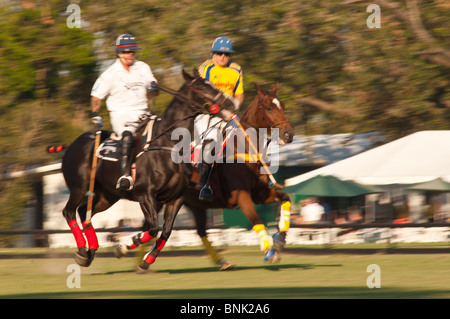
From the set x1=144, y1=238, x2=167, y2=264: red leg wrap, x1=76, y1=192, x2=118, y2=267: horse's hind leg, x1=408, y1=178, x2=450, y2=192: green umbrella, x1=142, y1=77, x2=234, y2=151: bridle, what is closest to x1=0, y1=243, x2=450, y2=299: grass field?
x1=144, y1=238, x2=167, y2=264: red leg wrap

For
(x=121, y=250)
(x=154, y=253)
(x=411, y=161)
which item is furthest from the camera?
(x=411, y=161)

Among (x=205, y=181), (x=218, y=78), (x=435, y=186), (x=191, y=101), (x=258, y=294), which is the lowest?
(x=258, y=294)

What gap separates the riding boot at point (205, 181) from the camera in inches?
480

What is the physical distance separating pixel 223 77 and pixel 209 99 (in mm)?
1134

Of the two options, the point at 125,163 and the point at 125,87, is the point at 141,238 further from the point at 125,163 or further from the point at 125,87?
the point at 125,87

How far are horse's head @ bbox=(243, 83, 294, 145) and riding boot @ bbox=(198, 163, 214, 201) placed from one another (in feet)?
3.08

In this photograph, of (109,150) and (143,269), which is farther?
(109,150)

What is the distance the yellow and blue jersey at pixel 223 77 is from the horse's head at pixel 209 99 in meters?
0.82

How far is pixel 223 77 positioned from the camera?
12.4 m

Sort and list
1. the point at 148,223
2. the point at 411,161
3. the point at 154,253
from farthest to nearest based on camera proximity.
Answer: the point at 411,161, the point at 154,253, the point at 148,223

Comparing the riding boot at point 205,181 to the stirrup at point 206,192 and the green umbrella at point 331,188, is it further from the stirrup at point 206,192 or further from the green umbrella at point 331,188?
the green umbrella at point 331,188

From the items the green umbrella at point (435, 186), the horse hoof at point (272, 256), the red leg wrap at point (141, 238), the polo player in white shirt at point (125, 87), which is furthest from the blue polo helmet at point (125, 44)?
the green umbrella at point (435, 186)

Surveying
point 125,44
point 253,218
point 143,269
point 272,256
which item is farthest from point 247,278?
point 125,44

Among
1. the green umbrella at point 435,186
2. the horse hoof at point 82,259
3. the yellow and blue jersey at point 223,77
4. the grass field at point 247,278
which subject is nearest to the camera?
the grass field at point 247,278
